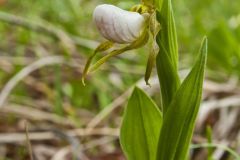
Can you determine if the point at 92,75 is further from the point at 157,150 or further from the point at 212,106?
the point at 157,150

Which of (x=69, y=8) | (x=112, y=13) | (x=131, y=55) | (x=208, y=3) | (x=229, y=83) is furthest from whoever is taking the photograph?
(x=208, y=3)

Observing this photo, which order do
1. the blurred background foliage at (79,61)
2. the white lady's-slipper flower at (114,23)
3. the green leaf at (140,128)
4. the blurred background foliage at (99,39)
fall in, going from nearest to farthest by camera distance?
the white lady's-slipper flower at (114,23) < the green leaf at (140,128) < the blurred background foliage at (79,61) < the blurred background foliage at (99,39)

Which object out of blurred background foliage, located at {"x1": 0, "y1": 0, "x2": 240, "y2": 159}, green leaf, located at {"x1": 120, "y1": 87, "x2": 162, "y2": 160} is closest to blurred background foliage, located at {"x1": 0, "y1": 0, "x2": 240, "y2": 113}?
blurred background foliage, located at {"x1": 0, "y1": 0, "x2": 240, "y2": 159}

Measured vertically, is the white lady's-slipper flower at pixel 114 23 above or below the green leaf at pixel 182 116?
above

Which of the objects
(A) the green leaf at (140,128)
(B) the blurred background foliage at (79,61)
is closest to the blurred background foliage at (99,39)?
(B) the blurred background foliage at (79,61)

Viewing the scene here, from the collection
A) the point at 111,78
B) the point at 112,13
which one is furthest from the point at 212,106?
the point at 112,13

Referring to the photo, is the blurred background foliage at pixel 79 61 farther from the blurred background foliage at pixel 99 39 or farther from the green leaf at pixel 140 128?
the green leaf at pixel 140 128
